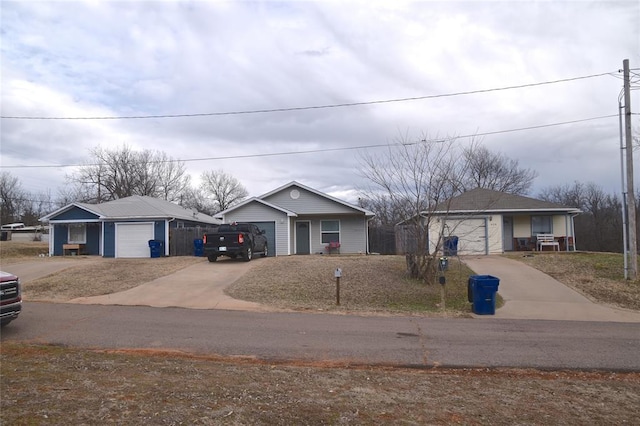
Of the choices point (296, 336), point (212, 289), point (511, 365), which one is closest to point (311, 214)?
point (212, 289)

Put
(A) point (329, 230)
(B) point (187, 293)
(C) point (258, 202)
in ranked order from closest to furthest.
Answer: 1. (B) point (187, 293)
2. (C) point (258, 202)
3. (A) point (329, 230)

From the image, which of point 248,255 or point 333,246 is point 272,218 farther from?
point 248,255

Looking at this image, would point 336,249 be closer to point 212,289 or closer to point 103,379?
point 212,289

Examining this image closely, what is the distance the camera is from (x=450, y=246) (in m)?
16.9

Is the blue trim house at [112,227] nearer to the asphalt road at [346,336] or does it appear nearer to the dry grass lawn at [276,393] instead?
the asphalt road at [346,336]

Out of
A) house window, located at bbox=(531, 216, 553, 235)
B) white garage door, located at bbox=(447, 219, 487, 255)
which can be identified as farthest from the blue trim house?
house window, located at bbox=(531, 216, 553, 235)

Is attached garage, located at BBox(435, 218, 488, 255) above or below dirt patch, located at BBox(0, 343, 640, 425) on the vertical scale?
above

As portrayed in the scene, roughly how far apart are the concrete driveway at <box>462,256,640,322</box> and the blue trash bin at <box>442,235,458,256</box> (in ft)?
6.20

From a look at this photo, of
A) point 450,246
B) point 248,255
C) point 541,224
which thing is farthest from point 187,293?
point 541,224

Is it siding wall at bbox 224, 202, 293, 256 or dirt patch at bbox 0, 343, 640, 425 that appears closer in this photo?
dirt patch at bbox 0, 343, 640, 425

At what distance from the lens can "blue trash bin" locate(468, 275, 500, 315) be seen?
12.2 metres

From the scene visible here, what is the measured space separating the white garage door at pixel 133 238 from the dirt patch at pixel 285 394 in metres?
20.2

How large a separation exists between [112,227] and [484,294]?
22.0 metres

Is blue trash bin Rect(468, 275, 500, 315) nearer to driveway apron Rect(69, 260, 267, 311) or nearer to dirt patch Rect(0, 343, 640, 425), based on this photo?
dirt patch Rect(0, 343, 640, 425)
